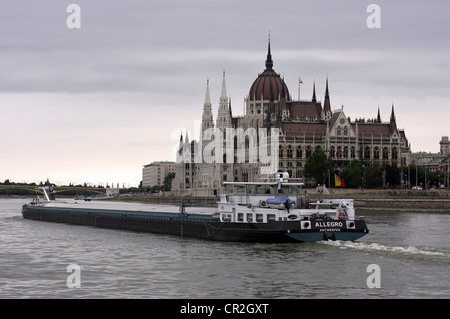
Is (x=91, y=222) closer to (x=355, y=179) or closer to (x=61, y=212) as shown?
(x=61, y=212)

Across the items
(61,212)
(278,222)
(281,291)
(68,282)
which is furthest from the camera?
(61,212)

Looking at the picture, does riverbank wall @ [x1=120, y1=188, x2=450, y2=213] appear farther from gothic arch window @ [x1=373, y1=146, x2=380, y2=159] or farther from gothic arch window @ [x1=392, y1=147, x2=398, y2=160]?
gothic arch window @ [x1=392, y1=147, x2=398, y2=160]

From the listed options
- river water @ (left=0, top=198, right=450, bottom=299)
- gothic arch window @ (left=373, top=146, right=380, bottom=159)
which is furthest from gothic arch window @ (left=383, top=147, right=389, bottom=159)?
river water @ (left=0, top=198, right=450, bottom=299)

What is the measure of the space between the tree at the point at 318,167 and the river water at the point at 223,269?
11223 centimetres

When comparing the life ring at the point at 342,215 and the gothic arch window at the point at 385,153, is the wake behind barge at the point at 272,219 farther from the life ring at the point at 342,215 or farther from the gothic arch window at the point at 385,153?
the gothic arch window at the point at 385,153

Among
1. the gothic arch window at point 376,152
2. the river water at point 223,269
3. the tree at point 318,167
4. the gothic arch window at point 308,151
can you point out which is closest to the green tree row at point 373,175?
the tree at point 318,167

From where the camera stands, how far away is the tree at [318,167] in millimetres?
167625

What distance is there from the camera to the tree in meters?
168

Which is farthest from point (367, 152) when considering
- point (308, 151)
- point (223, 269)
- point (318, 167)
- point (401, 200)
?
point (223, 269)

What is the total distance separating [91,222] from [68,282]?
45.6 metres

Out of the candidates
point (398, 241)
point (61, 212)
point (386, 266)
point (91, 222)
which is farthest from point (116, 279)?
point (61, 212)

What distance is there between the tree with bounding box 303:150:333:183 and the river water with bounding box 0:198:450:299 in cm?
11223
